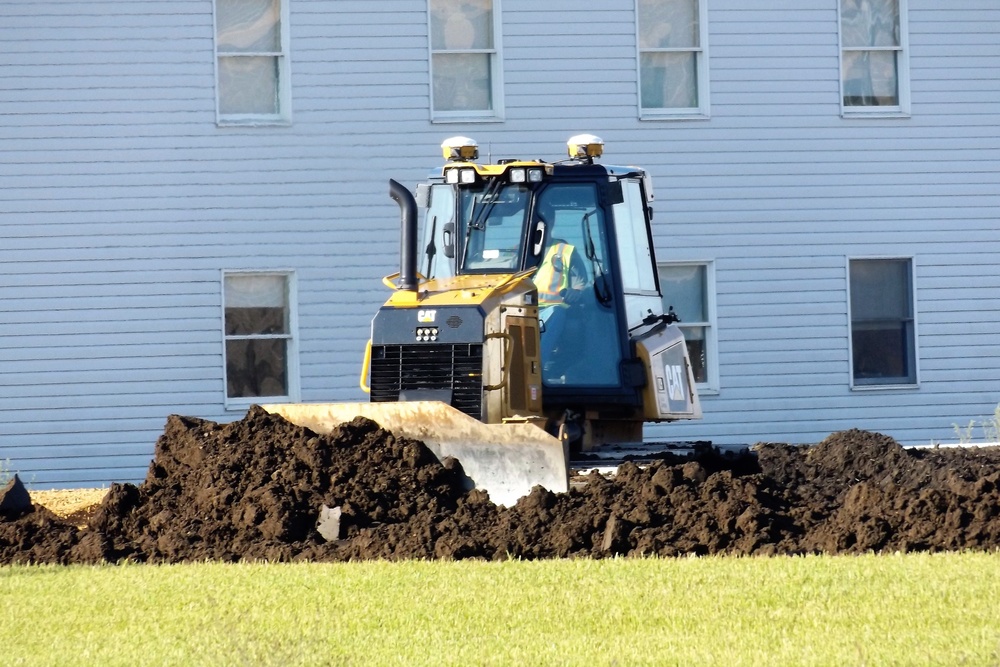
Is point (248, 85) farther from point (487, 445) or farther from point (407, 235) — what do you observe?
point (487, 445)

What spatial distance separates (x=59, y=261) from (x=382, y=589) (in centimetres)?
1046

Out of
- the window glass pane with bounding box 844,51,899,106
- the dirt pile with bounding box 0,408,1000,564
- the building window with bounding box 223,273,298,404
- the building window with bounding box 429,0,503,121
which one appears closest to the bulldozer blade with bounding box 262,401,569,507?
the dirt pile with bounding box 0,408,1000,564

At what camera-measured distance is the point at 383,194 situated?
18.9 meters

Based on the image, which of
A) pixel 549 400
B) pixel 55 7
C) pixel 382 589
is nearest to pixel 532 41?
pixel 55 7

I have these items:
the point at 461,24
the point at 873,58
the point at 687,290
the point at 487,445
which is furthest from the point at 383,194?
the point at 487,445

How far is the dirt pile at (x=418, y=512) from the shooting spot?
10.6 meters

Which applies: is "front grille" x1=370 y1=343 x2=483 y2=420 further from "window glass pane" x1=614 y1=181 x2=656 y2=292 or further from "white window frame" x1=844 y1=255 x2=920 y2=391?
"white window frame" x1=844 y1=255 x2=920 y2=391

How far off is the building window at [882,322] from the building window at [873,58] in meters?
2.02

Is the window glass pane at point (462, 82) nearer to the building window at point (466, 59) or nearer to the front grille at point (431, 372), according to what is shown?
the building window at point (466, 59)

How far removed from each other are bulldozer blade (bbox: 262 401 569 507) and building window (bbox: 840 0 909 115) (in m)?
10.4

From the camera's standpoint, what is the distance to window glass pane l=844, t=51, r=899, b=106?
66.2 feet

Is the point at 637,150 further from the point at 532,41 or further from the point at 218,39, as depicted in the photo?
the point at 218,39

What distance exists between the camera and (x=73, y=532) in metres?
11.6

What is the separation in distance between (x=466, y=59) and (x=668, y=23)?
2597 millimetres
